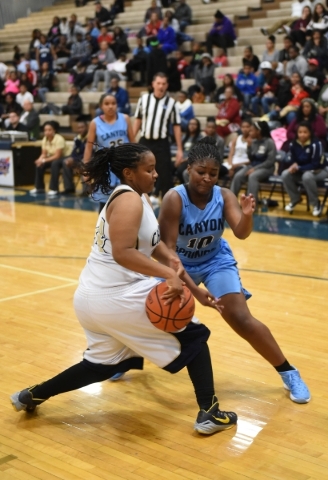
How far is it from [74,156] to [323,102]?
4391 millimetres

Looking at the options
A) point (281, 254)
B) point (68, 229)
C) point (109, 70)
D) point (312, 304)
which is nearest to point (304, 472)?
point (312, 304)

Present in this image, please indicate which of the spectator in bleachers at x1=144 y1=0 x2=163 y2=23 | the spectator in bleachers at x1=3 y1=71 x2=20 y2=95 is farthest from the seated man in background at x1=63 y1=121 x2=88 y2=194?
the spectator in bleachers at x1=144 y1=0 x2=163 y2=23

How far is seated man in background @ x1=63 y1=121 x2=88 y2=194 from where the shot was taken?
1169 cm

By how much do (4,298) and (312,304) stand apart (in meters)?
2.64

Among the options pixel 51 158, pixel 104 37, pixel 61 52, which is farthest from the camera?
pixel 61 52

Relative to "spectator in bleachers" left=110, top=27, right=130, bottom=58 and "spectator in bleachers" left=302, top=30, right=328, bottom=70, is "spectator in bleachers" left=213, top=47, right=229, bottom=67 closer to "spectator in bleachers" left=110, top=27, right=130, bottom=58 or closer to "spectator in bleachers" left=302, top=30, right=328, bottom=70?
"spectator in bleachers" left=302, top=30, right=328, bottom=70

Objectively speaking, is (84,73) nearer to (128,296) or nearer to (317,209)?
(317,209)

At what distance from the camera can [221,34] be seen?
15945 millimetres

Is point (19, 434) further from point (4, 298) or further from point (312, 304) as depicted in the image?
point (312, 304)

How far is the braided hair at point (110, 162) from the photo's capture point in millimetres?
3367

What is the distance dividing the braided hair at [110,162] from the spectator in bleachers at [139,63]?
44.6 feet

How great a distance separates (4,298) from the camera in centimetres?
596

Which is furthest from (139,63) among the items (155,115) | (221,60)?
(155,115)

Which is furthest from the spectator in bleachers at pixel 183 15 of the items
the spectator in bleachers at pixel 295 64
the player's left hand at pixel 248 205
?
the player's left hand at pixel 248 205
